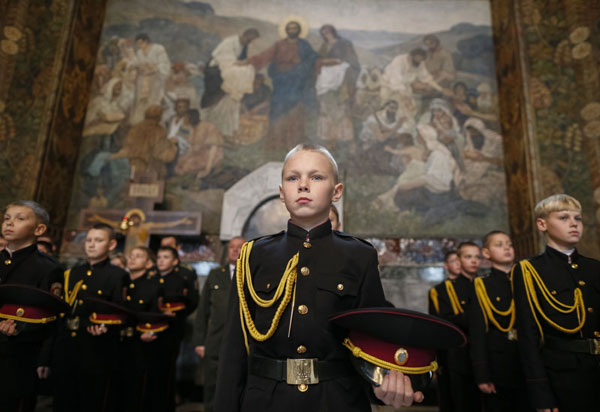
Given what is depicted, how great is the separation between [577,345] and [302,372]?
1.78 metres

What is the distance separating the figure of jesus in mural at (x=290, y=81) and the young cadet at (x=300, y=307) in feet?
20.7

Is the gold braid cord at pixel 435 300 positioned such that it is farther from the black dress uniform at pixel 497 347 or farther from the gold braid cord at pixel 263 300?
the gold braid cord at pixel 263 300

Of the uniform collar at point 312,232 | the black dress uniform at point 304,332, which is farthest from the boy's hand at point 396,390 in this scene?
the uniform collar at point 312,232

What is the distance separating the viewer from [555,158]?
604 centimetres

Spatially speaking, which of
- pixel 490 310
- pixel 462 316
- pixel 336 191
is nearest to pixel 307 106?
pixel 462 316

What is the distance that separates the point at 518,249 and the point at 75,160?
8086 millimetres

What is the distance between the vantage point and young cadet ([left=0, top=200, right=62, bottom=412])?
8.07 ft

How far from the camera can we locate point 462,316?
384 cm

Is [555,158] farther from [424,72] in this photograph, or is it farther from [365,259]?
[365,259]

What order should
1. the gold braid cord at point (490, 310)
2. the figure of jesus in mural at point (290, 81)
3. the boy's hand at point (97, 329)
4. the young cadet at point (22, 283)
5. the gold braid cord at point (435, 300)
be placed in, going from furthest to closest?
the figure of jesus in mural at point (290, 81)
the gold braid cord at point (435, 300)
the boy's hand at point (97, 329)
the gold braid cord at point (490, 310)
the young cadet at point (22, 283)

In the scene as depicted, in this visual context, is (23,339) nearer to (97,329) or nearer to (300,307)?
(97,329)

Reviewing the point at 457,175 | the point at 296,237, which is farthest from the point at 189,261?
the point at 296,237

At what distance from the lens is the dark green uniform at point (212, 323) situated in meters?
3.87

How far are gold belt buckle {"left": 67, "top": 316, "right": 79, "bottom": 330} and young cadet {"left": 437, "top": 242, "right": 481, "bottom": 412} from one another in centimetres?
335
